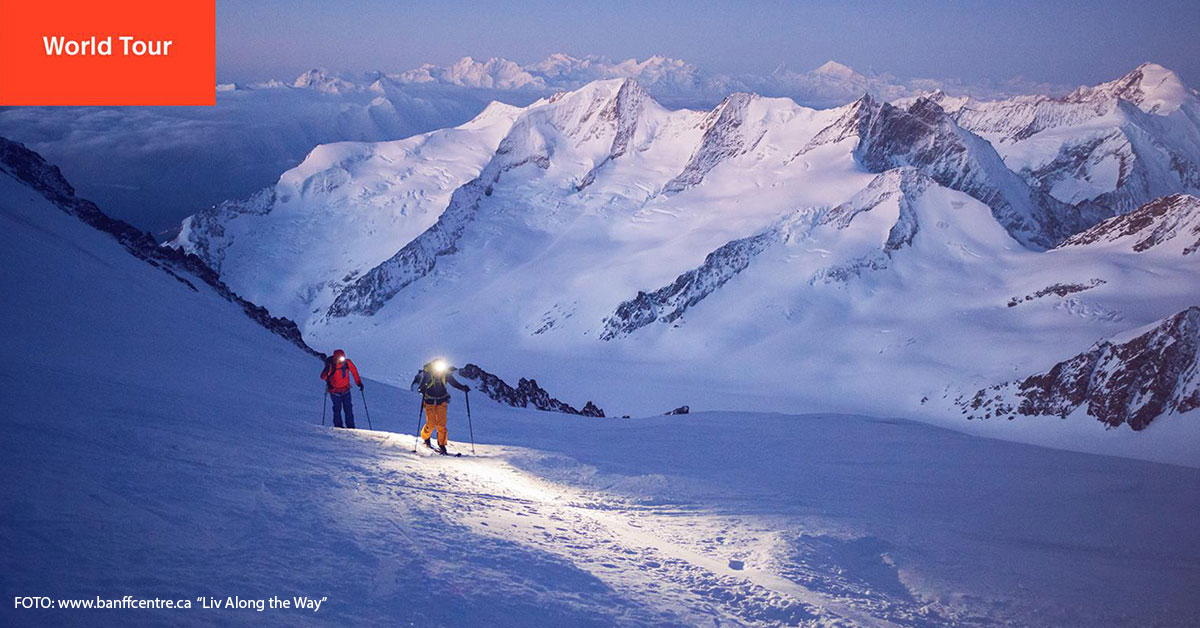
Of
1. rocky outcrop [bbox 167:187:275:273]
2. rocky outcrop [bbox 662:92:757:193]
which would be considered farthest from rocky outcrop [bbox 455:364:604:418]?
rocky outcrop [bbox 167:187:275:273]

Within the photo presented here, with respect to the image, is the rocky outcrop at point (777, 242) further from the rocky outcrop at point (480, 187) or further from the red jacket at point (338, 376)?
the red jacket at point (338, 376)

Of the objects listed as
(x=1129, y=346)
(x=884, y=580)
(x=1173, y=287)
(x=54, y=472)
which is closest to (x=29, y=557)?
Result: (x=54, y=472)

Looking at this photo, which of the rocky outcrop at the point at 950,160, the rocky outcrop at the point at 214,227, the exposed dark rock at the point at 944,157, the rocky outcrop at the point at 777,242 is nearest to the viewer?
the rocky outcrop at the point at 777,242

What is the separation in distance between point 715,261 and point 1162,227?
54.6m

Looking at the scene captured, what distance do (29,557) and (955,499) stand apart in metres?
12.9

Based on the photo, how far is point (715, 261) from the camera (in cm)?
10556

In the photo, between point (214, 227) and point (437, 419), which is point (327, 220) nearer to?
point (214, 227)

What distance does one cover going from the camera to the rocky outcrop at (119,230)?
28.5m

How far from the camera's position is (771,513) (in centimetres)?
981

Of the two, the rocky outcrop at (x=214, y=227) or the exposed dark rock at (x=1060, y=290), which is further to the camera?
the rocky outcrop at (x=214, y=227)

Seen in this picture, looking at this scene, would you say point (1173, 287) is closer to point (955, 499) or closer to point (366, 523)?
point (955, 499)

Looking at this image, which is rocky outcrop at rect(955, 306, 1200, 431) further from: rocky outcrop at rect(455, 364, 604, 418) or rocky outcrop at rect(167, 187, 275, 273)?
rocky outcrop at rect(167, 187, 275, 273)

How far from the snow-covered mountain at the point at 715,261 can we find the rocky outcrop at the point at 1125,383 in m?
2.56

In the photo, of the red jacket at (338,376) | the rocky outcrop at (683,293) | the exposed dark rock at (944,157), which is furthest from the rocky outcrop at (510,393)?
the exposed dark rock at (944,157)
